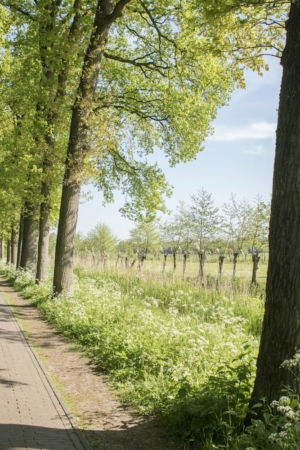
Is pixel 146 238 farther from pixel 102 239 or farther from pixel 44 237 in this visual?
pixel 44 237

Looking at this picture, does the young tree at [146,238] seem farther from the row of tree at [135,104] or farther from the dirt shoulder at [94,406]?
the dirt shoulder at [94,406]

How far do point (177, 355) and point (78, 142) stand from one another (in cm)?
941

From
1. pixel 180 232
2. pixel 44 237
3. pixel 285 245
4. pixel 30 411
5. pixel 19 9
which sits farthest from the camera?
pixel 180 232

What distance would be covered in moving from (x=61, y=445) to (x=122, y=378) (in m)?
2.75

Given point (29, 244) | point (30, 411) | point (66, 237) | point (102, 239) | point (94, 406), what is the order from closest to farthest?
point (30, 411)
point (94, 406)
point (66, 237)
point (29, 244)
point (102, 239)

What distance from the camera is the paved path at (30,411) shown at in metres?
5.72

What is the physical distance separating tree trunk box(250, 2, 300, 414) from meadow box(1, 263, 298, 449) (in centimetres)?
60

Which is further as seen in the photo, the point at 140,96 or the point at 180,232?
the point at 180,232

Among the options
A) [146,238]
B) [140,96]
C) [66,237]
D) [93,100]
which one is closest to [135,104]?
[140,96]

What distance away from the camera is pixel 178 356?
331 inches

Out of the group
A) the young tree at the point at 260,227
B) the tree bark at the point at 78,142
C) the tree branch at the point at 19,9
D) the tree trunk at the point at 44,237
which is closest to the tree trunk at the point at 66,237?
the tree bark at the point at 78,142

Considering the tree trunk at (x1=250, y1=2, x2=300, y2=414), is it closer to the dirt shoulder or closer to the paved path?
the dirt shoulder

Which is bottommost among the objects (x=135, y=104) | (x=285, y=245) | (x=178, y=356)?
(x=178, y=356)

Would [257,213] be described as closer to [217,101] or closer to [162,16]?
[217,101]
